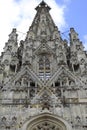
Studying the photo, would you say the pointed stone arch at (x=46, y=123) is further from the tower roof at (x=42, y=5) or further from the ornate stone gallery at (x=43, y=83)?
the tower roof at (x=42, y=5)

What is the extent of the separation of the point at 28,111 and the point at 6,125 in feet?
6.30

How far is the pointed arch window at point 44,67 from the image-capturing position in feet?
86.2

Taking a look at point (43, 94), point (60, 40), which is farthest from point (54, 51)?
point (43, 94)

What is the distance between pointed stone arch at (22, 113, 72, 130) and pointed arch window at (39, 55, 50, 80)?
17.7 ft

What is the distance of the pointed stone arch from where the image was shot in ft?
65.7

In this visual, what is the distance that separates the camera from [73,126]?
19797mm

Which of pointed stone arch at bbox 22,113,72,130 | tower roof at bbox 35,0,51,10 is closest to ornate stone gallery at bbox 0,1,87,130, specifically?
pointed stone arch at bbox 22,113,72,130

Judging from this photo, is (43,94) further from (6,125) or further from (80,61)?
(80,61)

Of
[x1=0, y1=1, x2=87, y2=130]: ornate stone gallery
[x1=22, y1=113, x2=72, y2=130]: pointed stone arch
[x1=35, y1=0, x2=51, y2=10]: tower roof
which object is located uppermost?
[x1=35, y1=0, x2=51, y2=10]: tower roof

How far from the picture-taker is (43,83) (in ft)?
80.5

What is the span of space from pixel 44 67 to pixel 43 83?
3.71m

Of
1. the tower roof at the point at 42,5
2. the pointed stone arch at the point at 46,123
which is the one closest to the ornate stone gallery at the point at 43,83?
the pointed stone arch at the point at 46,123

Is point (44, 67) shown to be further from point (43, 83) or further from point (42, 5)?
point (42, 5)

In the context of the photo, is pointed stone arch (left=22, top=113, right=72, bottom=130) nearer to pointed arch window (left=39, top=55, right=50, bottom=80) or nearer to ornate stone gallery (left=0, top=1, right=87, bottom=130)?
ornate stone gallery (left=0, top=1, right=87, bottom=130)
